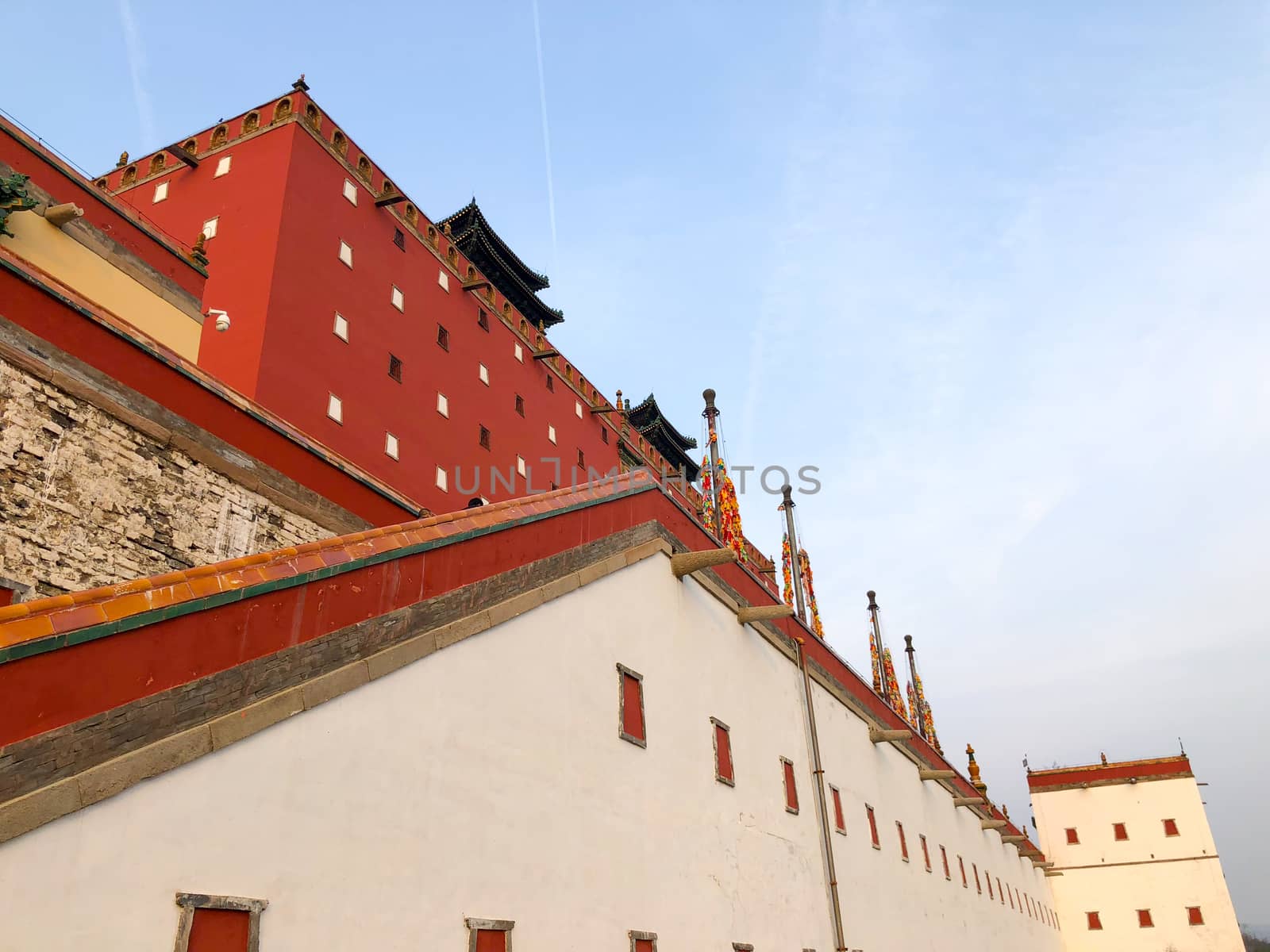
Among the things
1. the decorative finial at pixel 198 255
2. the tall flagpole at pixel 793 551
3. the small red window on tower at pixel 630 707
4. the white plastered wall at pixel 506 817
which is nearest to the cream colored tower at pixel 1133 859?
the tall flagpole at pixel 793 551

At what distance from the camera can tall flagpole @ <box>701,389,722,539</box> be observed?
17344mm

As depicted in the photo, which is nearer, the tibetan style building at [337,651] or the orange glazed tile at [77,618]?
the orange glazed tile at [77,618]

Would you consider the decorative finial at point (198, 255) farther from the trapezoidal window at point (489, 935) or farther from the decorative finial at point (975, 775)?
the decorative finial at point (975, 775)

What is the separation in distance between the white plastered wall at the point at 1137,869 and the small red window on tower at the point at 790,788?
38.0m

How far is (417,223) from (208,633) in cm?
2103

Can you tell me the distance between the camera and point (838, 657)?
20.0m

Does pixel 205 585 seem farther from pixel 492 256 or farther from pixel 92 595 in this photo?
pixel 492 256

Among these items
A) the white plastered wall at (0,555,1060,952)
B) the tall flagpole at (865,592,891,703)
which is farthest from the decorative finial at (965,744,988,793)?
the white plastered wall at (0,555,1060,952)

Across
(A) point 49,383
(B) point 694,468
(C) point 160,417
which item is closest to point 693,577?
(C) point 160,417

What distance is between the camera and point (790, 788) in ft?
47.5

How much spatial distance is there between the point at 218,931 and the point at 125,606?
1.80m

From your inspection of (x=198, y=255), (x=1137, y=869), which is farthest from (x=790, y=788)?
(x=1137, y=869)

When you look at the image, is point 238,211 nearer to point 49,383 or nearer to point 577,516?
point 49,383

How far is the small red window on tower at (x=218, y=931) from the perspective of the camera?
4938mm
